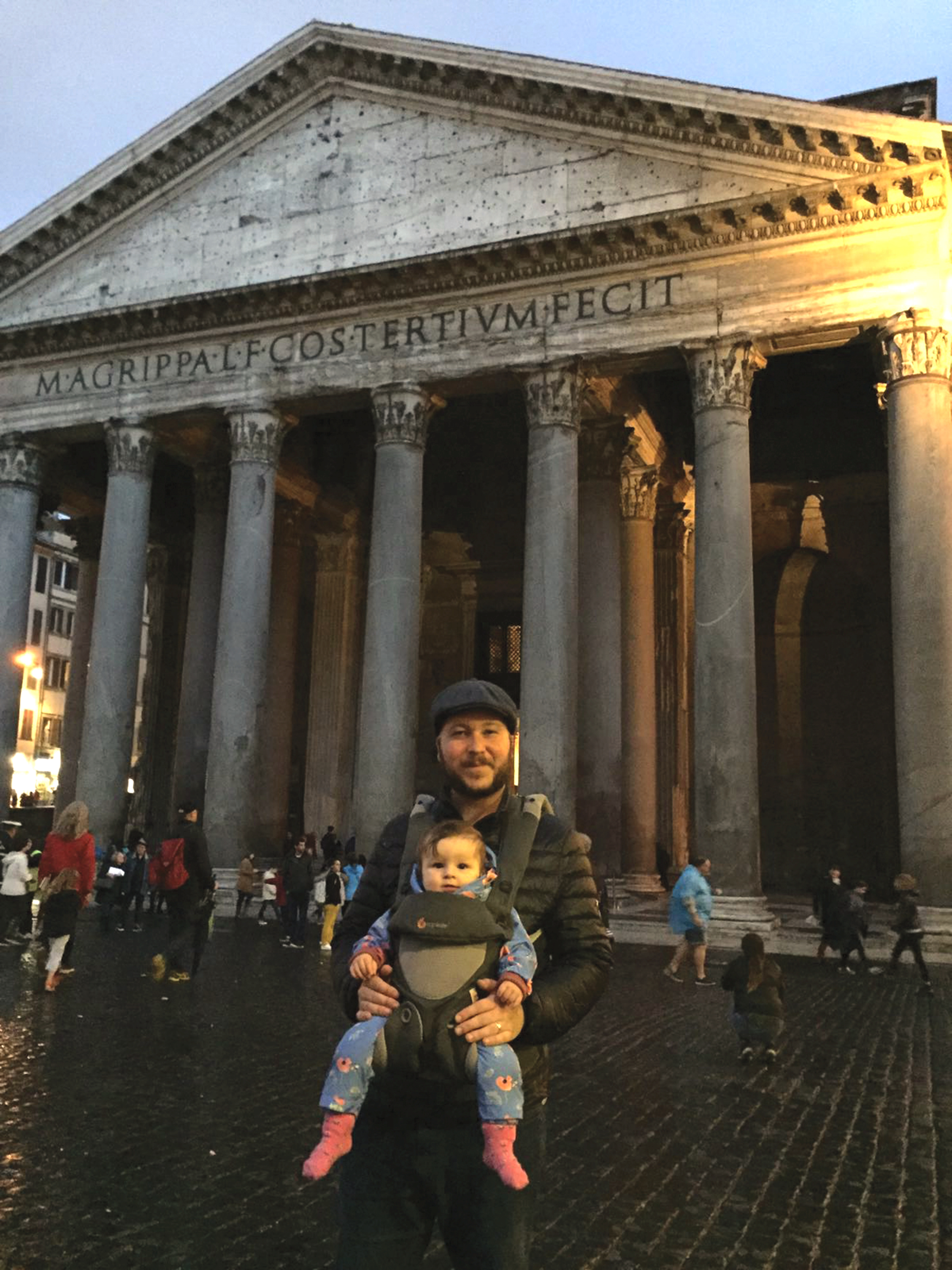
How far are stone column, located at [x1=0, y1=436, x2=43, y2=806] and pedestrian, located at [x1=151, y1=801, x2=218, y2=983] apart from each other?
9.92 meters

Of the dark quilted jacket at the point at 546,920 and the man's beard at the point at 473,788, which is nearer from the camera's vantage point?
the dark quilted jacket at the point at 546,920

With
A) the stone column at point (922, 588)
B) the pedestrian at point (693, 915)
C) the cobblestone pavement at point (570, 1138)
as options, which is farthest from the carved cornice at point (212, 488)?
the pedestrian at point (693, 915)

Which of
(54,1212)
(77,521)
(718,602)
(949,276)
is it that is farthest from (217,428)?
(54,1212)

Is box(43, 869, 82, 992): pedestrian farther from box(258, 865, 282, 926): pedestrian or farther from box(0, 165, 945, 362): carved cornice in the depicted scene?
box(0, 165, 945, 362): carved cornice

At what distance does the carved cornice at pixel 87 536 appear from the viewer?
24.7m

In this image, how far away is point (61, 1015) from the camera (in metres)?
7.90

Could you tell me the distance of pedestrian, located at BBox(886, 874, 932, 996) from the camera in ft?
35.2

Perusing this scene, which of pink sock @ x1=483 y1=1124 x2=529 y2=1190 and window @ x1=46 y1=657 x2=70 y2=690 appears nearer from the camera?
pink sock @ x1=483 y1=1124 x2=529 y2=1190

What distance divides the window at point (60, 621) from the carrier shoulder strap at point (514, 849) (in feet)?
165

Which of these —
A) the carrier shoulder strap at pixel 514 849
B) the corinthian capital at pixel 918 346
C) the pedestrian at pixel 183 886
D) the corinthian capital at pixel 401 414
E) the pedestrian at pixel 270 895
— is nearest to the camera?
the carrier shoulder strap at pixel 514 849

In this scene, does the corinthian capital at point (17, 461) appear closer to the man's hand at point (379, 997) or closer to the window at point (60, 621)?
the man's hand at point (379, 997)

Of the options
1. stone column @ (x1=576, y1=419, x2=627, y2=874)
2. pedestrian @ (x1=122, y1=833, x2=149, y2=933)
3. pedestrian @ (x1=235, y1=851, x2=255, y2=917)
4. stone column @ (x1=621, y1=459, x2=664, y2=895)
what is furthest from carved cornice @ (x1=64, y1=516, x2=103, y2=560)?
stone column @ (x1=621, y1=459, x2=664, y2=895)

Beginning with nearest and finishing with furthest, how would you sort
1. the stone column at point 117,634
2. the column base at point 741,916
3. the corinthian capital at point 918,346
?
1. the column base at point 741,916
2. the corinthian capital at point 918,346
3. the stone column at point 117,634

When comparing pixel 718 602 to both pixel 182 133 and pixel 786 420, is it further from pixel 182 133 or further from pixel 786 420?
pixel 182 133
